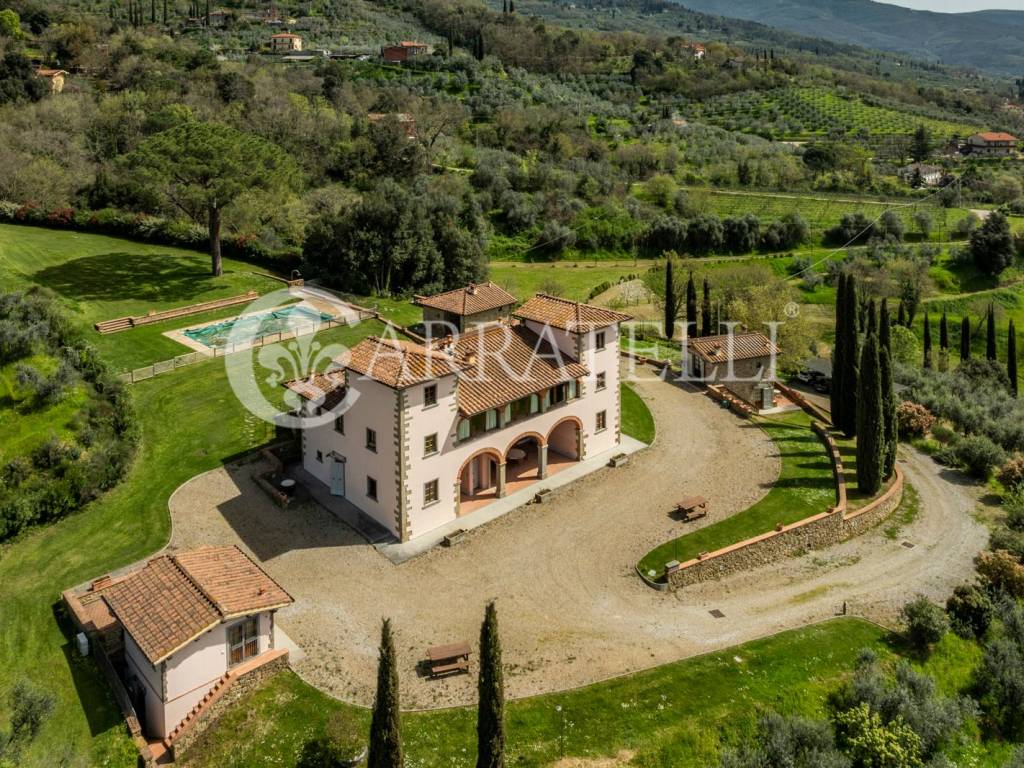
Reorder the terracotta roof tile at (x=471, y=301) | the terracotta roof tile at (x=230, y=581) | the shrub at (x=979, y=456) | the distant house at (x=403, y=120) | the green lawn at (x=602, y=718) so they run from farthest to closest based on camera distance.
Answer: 1. the distant house at (x=403, y=120)
2. the terracotta roof tile at (x=471, y=301)
3. the shrub at (x=979, y=456)
4. the terracotta roof tile at (x=230, y=581)
5. the green lawn at (x=602, y=718)

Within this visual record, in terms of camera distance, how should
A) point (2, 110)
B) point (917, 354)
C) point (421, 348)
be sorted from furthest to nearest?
point (2, 110) < point (917, 354) < point (421, 348)

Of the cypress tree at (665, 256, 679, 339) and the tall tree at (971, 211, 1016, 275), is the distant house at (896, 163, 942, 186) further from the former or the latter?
the cypress tree at (665, 256, 679, 339)

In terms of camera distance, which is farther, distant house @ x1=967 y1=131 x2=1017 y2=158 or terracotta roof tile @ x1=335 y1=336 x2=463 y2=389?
distant house @ x1=967 y1=131 x2=1017 y2=158

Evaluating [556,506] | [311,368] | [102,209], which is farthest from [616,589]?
[102,209]

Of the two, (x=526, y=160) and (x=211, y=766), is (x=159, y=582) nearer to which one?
(x=211, y=766)

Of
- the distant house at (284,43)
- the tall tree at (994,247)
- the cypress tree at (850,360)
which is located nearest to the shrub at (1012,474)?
the cypress tree at (850,360)

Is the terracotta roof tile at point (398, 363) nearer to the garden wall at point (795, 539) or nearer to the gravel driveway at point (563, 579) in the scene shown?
the gravel driveway at point (563, 579)

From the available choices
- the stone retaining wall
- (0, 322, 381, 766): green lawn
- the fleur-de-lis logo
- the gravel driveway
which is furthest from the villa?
the stone retaining wall
